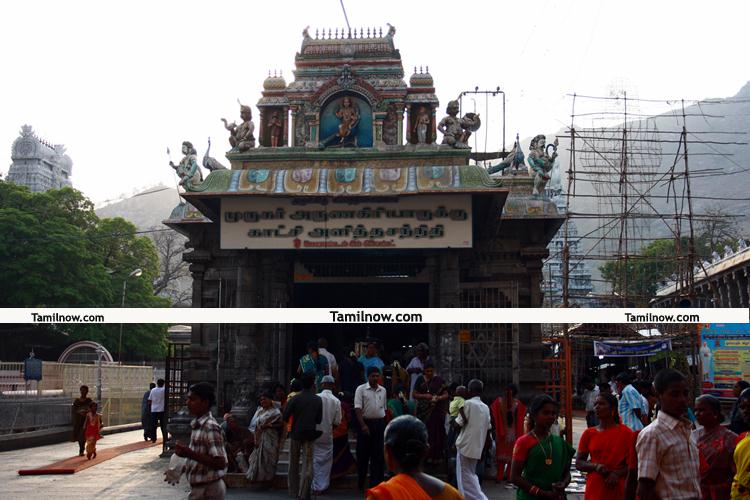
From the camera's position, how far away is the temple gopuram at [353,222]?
1658 cm

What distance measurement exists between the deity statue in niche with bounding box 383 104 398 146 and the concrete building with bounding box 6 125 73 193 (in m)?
53.8

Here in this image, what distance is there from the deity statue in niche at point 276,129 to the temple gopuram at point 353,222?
34mm

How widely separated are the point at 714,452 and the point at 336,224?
35.8 feet

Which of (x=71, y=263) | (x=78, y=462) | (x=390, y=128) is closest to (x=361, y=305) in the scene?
(x=390, y=128)

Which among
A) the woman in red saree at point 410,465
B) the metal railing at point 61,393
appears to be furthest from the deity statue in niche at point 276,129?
the woman in red saree at point 410,465

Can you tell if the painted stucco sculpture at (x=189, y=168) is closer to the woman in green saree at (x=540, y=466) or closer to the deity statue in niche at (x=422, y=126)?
the deity statue in niche at (x=422, y=126)

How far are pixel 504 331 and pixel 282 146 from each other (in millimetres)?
6803

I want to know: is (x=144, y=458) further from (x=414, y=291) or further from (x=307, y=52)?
(x=307, y=52)

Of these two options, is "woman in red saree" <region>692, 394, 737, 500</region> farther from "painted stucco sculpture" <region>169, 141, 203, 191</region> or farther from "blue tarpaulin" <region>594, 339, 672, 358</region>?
"blue tarpaulin" <region>594, 339, 672, 358</region>

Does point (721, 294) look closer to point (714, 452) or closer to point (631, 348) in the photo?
point (631, 348)

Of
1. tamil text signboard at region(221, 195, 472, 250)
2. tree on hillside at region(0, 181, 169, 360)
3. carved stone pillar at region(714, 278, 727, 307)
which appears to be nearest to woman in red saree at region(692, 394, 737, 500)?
tamil text signboard at region(221, 195, 472, 250)

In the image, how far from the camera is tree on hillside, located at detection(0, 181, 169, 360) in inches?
1534

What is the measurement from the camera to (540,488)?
625 cm

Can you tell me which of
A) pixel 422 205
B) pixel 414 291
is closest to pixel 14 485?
pixel 422 205
